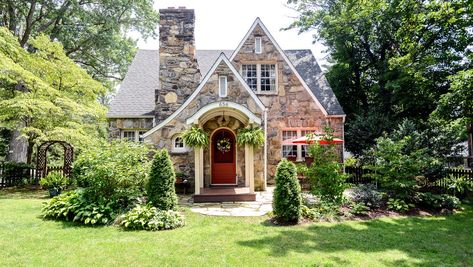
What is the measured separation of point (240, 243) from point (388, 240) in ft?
9.43

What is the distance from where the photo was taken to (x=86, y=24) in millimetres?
18125

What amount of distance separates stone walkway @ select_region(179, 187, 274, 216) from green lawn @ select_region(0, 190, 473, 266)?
508mm

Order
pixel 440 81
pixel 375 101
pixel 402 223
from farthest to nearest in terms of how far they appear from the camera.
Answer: pixel 375 101 → pixel 440 81 → pixel 402 223

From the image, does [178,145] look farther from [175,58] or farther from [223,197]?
[175,58]

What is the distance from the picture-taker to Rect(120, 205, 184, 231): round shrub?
611cm

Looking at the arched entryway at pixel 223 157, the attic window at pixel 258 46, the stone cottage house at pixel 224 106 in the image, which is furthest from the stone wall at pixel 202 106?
the attic window at pixel 258 46

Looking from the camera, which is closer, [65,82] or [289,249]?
[289,249]

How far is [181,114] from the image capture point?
10000 mm

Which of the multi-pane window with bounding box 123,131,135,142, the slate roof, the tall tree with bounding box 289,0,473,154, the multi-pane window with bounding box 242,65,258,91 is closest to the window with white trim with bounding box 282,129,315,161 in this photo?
the slate roof

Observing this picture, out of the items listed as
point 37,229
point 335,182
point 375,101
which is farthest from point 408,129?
point 37,229

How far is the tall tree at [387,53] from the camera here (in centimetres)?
1101

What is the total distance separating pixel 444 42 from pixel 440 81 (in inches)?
80.6

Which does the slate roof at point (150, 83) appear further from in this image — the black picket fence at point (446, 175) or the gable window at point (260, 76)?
the black picket fence at point (446, 175)

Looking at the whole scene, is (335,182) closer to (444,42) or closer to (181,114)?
(181,114)
